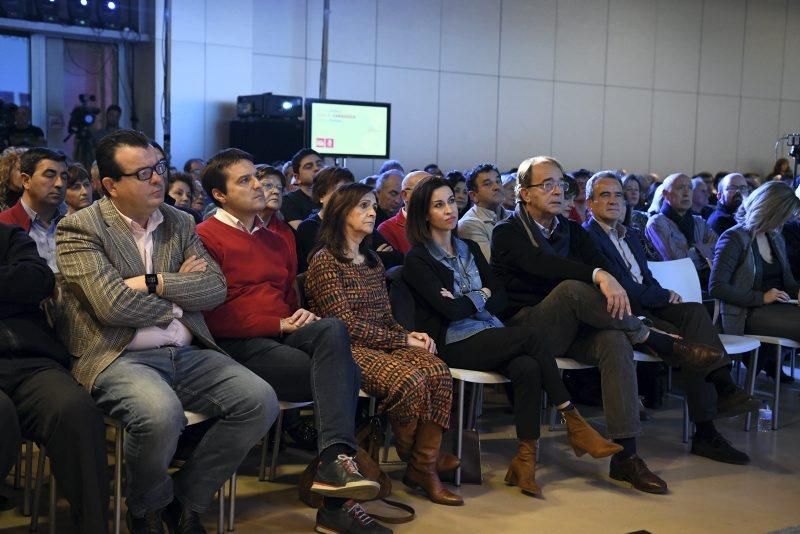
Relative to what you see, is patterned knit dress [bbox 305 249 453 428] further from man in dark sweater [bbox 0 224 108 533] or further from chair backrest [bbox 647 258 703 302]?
chair backrest [bbox 647 258 703 302]

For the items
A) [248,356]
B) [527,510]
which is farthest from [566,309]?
[248,356]

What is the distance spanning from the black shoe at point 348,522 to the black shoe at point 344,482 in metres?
0.09

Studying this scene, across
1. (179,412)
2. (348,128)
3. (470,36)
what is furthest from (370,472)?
(470,36)

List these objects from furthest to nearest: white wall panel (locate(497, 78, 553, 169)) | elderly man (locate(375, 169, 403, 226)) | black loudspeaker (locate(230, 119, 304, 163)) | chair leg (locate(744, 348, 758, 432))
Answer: white wall panel (locate(497, 78, 553, 169)) < black loudspeaker (locate(230, 119, 304, 163)) < elderly man (locate(375, 169, 403, 226)) < chair leg (locate(744, 348, 758, 432))

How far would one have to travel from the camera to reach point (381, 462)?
4.12 m

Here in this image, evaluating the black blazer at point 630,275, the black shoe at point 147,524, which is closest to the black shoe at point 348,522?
the black shoe at point 147,524

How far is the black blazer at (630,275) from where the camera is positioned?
4.55m

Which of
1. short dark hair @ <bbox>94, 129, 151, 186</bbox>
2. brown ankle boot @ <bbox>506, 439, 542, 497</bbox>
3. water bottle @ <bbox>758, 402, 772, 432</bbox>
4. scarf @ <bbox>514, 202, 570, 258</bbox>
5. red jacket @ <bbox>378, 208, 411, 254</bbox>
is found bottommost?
water bottle @ <bbox>758, 402, 772, 432</bbox>

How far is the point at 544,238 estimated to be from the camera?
4.44 m

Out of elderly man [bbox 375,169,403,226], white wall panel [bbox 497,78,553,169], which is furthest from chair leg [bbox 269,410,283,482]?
white wall panel [bbox 497,78,553,169]

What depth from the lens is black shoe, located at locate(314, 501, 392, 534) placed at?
3195mm

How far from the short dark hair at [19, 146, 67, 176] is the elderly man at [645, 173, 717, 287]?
3690 mm

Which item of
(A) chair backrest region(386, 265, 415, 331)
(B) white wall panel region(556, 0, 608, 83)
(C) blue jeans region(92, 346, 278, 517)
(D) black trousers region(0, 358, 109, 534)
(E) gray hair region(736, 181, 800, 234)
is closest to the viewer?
(D) black trousers region(0, 358, 109, 534)

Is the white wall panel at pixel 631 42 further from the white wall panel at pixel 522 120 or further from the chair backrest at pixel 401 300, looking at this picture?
the chair backrest at pixel 401 300
